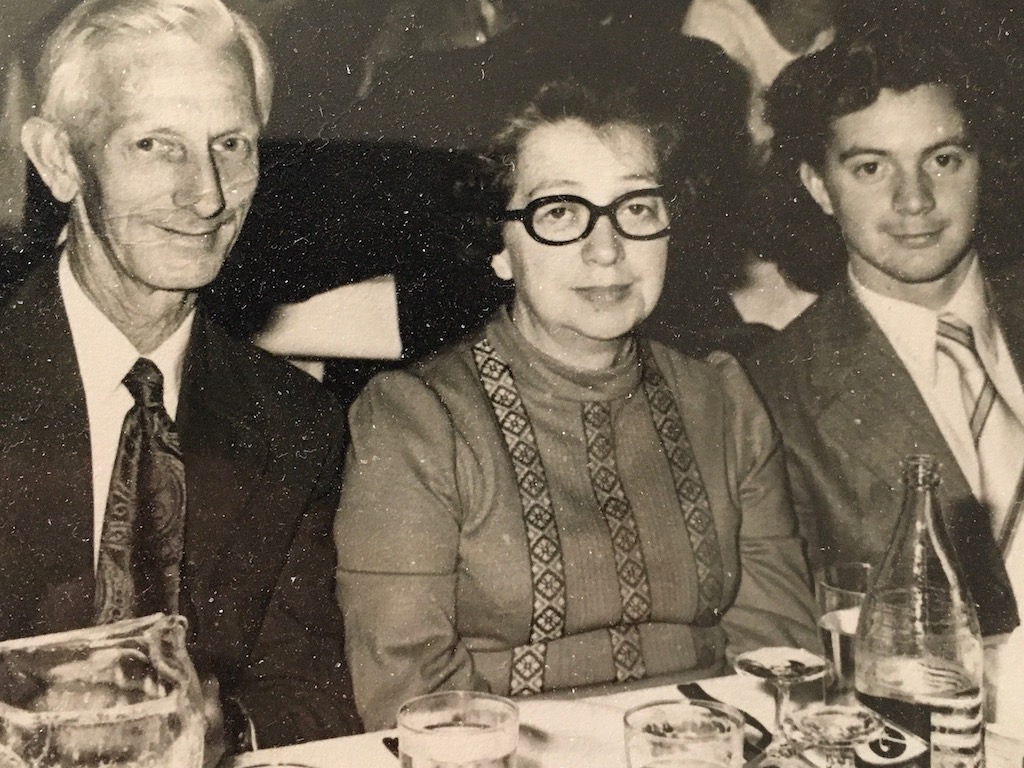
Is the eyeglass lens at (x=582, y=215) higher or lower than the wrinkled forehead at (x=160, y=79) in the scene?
lower

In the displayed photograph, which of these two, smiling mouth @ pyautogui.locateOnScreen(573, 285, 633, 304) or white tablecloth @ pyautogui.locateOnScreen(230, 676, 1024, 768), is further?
smiling mouth @ pyautogui.locateOnScreen(573, 285, 633, 304)

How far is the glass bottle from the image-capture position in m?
1.08

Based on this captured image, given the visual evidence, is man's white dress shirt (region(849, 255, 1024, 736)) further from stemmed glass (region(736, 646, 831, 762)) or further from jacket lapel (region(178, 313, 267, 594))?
jacket lapel (region(178, 313, 267, 594))

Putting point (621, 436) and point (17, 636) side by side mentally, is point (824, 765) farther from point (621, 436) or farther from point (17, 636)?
point (17, 636)

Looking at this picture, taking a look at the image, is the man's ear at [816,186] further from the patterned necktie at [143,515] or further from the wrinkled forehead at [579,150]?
the patterned necktie at [143,515]

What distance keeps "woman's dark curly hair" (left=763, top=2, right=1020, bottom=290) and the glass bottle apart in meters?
0.35

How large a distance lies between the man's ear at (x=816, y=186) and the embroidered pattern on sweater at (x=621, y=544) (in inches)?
17.7

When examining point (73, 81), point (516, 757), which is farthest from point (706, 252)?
point (73, 81)

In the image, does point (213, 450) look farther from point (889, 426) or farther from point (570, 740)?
point (889, 426)

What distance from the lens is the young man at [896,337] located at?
4.73 feet

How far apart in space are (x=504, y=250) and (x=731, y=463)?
0.43 m

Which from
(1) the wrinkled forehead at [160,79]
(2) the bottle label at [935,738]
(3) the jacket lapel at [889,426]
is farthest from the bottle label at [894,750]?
(1) the wrinkled forehead at [160,79]

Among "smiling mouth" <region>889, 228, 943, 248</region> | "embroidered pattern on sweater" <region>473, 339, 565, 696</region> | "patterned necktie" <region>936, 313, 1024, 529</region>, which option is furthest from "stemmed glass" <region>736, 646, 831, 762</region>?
"smiling mouth" <region>889, 228, 943, 248</region>

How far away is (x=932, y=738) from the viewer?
1.08 m
